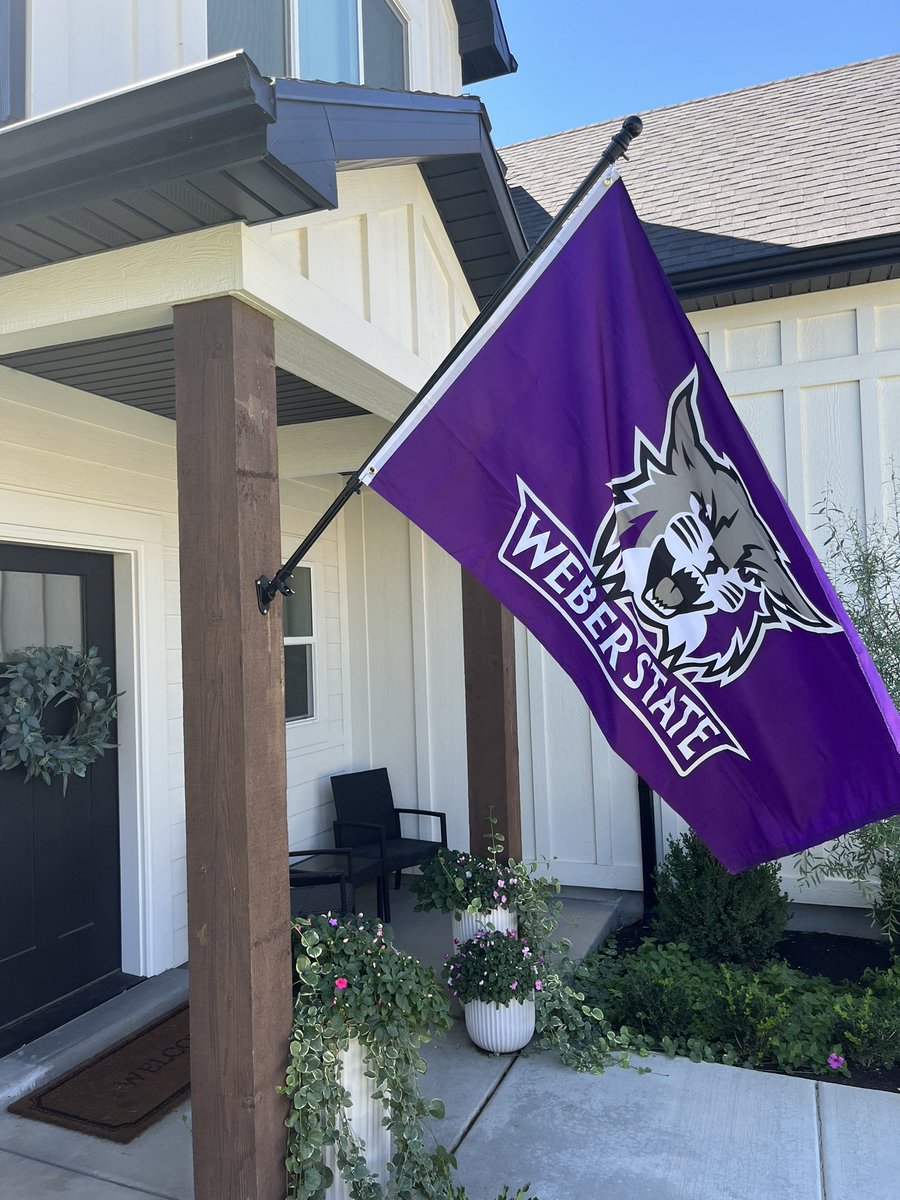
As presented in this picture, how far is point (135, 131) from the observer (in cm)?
206

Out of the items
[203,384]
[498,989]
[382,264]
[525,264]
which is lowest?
[498,989]

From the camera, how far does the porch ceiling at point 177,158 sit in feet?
6.64

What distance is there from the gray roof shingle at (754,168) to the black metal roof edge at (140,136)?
13.8ft

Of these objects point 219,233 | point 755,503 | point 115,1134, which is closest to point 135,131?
point 219,233

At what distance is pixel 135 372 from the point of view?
12.5 feet

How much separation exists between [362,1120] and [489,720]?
7.45 ft

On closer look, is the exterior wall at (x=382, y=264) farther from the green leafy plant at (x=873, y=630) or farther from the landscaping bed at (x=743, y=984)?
the landscaping bed at (x=743, y=984)

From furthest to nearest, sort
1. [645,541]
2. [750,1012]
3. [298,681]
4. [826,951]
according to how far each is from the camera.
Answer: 1. [298,681]
2. [826,951]
3. [750,1012]
4. [645,541]

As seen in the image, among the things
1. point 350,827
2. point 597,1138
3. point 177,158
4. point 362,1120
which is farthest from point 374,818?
point 177,158

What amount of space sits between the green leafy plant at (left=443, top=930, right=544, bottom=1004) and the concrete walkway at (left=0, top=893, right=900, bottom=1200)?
0.96 ft

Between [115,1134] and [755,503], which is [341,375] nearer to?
[755,503]

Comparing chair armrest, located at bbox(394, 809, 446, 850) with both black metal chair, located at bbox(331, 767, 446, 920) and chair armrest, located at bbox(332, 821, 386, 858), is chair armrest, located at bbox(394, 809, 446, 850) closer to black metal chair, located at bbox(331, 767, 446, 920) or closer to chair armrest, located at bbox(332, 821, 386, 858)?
black metal chair, located at bbox(331, 767, 446, 920)

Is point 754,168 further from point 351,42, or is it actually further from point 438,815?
point 438,815

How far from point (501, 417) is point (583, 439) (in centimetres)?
21
